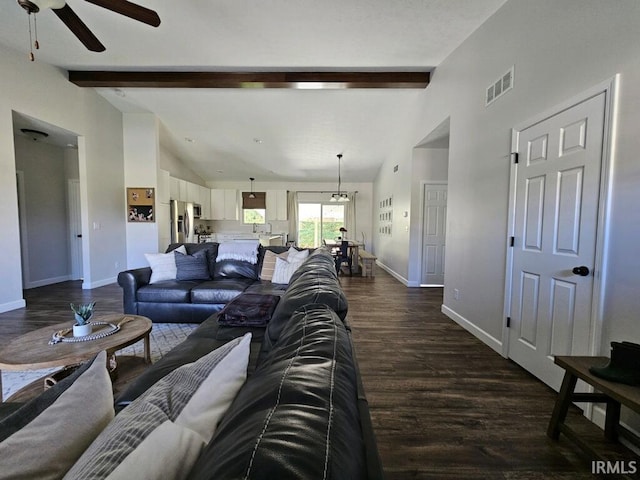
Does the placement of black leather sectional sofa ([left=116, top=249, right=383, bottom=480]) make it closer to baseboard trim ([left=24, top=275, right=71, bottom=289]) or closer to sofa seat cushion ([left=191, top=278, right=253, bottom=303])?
sofa seat cushion ([left=191, top=278, right=253, bottom=303])

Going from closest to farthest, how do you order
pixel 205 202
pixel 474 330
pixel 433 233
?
1. pixel 474 330
2. pixel 433 233
3. pixel 205 202

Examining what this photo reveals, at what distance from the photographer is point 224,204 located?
868cm

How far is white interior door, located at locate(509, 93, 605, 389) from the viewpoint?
1697 mm

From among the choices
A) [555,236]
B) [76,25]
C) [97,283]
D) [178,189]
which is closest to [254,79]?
[76,25]

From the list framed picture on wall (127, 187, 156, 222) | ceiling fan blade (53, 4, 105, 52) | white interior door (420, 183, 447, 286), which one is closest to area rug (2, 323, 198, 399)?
ceiling fan blade (53, 4, 105, 52)

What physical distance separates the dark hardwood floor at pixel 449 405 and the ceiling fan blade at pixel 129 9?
10.8ft

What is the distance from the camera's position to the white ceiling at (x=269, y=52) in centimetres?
272

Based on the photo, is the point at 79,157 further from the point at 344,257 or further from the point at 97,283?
the point at 344,257

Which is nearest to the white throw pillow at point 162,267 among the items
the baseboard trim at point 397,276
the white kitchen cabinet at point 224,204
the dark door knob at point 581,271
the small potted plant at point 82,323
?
the small potted plant at point 82,323

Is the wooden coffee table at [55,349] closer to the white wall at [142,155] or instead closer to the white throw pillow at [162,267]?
the white throw pillow at [162,267]

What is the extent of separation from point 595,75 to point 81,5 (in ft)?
14.7

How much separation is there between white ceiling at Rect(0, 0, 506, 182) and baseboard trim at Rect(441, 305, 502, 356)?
10.4 feet

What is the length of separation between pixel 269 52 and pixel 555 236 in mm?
3693

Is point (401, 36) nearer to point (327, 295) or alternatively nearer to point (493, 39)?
point (493, 39)
